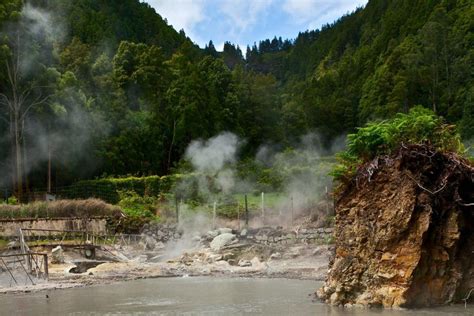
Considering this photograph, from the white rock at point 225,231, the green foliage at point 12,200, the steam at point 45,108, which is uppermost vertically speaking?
the steam at point 45,108

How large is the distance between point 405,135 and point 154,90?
54.9 metres

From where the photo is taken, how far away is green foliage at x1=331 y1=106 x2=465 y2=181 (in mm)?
14383

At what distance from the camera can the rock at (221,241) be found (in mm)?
32513

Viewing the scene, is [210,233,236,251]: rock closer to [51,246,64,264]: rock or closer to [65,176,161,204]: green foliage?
[51,246,64,264]: rock

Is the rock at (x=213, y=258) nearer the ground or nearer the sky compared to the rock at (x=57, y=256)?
nearer the ground

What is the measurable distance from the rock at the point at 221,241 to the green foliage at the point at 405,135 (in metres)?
18.1

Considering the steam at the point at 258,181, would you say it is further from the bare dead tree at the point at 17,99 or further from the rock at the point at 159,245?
the bare dead tree at the point at 17,99

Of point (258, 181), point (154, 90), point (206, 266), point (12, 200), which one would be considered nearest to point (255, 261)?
point (206, 266)

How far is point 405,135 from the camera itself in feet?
47.8

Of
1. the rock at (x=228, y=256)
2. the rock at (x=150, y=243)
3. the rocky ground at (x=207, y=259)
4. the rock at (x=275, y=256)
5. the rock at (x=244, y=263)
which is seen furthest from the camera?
the rock at (x=150, y=243)

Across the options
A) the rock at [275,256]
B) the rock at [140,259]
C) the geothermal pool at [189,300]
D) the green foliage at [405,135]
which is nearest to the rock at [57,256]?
the rock at [140,259]

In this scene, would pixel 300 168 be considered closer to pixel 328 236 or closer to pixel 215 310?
pixel 328 236

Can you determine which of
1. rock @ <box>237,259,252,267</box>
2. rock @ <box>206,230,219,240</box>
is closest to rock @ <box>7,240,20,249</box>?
rock @ <box>206,230,219,240</box>

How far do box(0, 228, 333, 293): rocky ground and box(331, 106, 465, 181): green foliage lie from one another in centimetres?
926
